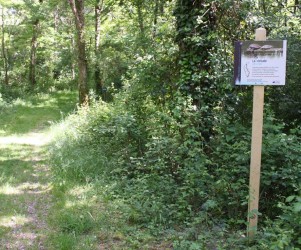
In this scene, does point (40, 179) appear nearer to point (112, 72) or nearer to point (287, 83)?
point (287, 83)

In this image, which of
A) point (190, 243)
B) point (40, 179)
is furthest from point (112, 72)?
point (190, 243)

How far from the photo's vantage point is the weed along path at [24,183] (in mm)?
4266

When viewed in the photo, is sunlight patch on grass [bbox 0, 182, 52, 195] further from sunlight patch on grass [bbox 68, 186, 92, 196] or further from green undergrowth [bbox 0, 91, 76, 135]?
green undergrowth [bbox 0, 91, 76, 135]

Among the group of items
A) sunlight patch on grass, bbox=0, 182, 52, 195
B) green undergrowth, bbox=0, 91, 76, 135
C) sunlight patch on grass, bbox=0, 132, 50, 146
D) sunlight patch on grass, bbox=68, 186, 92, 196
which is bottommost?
sunlight patch on grass, bbox=0, 182, 52, 195

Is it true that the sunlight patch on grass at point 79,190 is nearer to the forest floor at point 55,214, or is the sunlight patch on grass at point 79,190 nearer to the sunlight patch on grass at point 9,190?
the forest floor at point 55,214

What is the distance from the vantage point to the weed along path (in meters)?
4.27


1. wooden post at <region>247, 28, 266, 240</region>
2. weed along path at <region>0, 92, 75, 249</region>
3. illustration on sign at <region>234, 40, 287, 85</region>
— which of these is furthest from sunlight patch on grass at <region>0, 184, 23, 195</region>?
illustration on sign at <region>234, 40, 287, 85</region>

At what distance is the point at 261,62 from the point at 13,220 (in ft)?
12.4

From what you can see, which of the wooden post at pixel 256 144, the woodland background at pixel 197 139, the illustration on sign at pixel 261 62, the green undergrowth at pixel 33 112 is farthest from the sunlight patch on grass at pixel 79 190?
the green undergrowth at pixel 33 112

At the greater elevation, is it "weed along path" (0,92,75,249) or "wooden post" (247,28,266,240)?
"wooden post" (247,28,266,240)

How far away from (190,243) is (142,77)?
4137 millimetres

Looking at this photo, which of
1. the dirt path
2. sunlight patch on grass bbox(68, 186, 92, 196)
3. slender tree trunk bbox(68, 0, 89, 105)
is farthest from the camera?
slender tree trunk bbox(68, 0, 89, 105)

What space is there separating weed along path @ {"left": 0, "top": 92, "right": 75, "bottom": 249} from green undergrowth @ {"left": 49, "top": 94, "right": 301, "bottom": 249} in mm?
293

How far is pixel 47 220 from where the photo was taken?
4.65m
